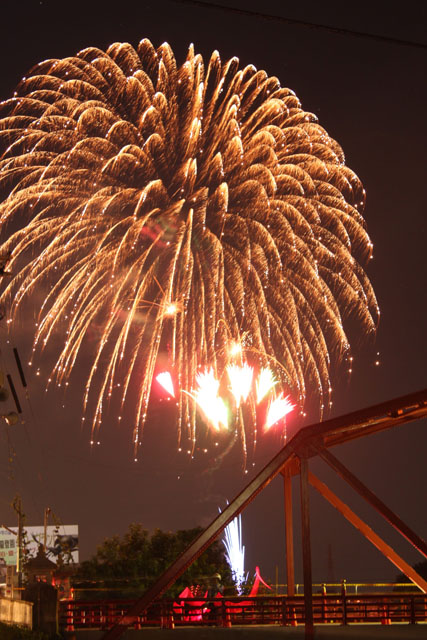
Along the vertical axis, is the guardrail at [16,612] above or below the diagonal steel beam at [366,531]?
below

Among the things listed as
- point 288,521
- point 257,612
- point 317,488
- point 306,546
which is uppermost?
point 317,488

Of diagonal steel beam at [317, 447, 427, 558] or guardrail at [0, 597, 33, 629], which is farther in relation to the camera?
guardrail at [0, 597, 33, 629]

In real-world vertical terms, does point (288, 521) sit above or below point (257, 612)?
above

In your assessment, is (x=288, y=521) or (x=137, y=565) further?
(x=137, y=565)

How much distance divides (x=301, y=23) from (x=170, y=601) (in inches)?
738

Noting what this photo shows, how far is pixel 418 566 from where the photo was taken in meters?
58.1

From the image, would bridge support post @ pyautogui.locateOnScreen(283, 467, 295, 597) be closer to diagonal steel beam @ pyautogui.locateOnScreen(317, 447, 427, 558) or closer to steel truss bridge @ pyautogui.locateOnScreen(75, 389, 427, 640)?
steel truss bridge @ pyautogui.locateOnScreen(75, 389, 427, 640)

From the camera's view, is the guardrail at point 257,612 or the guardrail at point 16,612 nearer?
the guardrail at point 16,612

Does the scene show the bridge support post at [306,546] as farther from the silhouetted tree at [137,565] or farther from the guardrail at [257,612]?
the silhouetted tree at [137,565]

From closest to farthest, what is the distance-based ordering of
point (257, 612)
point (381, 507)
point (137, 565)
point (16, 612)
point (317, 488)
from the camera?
point (381, 507), point (16, 612), point (317, 488), point (257, 612), point (137, 565)

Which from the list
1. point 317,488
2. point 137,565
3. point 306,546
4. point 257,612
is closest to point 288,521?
point 317,488

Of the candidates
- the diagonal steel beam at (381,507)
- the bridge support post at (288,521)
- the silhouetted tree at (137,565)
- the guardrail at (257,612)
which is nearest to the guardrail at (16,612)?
the guardrail at (257,612)

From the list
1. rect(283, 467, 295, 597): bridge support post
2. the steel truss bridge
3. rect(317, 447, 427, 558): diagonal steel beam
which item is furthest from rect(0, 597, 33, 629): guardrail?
rect(317, 447, 427, 558): diagonal steel beam

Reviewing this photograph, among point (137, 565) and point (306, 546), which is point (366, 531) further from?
point (137, 565)
